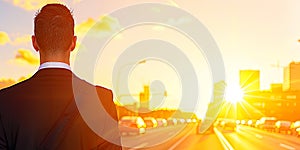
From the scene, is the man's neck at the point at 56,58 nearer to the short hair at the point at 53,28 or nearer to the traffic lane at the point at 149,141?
the short hair at the point at 53,28

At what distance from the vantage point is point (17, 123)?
288cm

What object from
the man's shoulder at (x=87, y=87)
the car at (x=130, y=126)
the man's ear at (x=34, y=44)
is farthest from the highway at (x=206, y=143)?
the man's shoulder at (x=87, y=87)

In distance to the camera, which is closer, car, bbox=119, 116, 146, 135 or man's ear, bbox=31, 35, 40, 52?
man's ear, bbox=31, 35, 40, 52

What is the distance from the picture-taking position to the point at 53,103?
2941mm

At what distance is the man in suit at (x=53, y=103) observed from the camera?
288 centimetres

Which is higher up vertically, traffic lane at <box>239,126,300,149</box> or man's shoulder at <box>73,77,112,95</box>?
man's shoulder at <box>73,77,112,95</box>

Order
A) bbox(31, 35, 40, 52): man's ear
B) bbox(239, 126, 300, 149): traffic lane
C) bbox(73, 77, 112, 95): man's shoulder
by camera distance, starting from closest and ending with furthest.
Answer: bbox(73, 77, 112, 95): man's shoulder, bbox(31, 35, 40, 52): man's ear, bbox(239, 126, 300, 149): traffic lane

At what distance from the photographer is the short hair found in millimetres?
3059

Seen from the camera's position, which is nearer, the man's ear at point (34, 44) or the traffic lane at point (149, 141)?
the man's ear at point (34, 44)

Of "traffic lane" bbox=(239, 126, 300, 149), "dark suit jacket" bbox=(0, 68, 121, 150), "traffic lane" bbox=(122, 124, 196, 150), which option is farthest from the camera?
"traffic lane" bbox=(239, 126, 300, 149)

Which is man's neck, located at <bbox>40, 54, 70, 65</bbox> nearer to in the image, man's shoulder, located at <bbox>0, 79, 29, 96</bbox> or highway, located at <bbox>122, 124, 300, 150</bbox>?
man's shoulder, located at <bbox>0, 79, 29, 96</bbox>

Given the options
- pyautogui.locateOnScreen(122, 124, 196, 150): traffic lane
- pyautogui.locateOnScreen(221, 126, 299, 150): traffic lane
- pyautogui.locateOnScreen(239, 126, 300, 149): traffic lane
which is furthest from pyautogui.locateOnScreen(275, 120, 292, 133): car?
Result: pyautogui.locateOnScreen(122, 124, 196, 150): traffic lane

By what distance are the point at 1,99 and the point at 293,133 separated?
65.8m

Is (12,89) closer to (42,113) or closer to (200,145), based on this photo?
(42,113)
